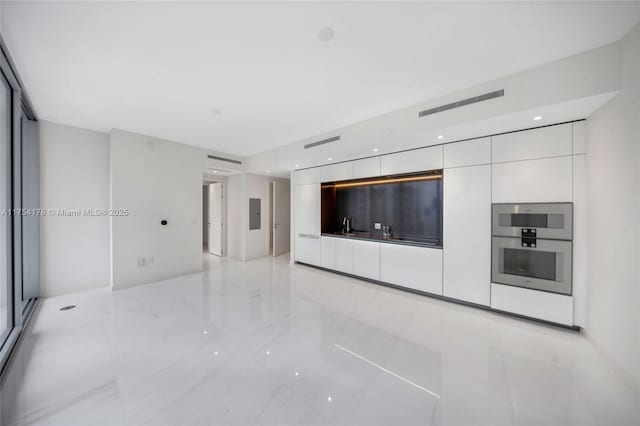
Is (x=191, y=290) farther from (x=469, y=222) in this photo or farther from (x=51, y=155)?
(x=469, y=222)

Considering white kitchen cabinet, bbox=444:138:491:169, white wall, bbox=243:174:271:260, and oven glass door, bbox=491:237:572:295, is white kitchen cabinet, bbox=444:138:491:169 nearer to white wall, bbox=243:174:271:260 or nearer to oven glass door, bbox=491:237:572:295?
oven glass door, bbox=491:237:572:295

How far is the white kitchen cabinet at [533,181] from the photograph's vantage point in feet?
8.88

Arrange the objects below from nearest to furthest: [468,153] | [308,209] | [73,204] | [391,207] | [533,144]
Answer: [533,144]
[468,153]
[73,204]
[391,207]
[308,209]

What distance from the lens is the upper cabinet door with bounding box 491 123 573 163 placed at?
2.70 meters

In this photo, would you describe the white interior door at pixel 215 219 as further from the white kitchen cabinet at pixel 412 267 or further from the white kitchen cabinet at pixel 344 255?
the white kitchen cabinet at pixel 412 267

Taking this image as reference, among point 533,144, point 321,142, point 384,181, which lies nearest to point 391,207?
point 384,181

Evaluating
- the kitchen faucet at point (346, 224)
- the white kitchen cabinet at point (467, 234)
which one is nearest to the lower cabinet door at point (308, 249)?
the kitchen faucet at point (346, 224)

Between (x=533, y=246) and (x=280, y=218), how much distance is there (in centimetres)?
590

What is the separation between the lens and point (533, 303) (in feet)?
9.45

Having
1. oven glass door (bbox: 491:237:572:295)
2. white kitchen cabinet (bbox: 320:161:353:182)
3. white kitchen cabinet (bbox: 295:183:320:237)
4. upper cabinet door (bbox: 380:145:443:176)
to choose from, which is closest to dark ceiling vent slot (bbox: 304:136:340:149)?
white kitchen cabinet (bbox: 320:161:353:182)

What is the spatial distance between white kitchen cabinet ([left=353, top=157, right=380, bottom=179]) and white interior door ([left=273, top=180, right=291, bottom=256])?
3224 mm

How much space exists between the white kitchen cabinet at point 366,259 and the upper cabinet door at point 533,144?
90.4 inches

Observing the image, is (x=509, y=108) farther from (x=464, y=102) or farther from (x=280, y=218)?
(x=280, y=218)

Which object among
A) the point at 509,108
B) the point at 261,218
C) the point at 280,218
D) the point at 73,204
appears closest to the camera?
the point at 509,108
